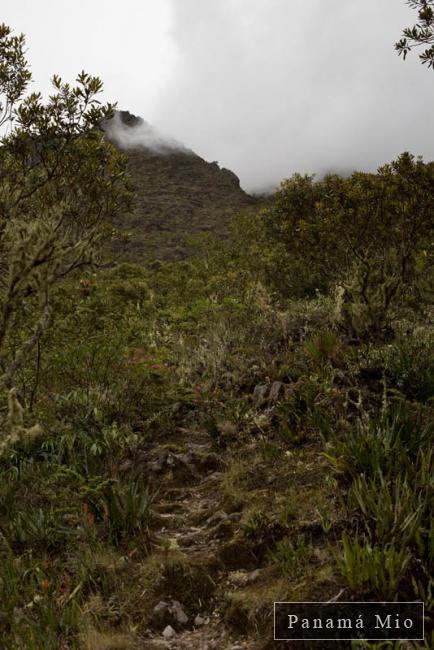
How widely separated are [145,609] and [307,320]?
6.24m

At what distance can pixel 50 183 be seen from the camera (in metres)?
6.30

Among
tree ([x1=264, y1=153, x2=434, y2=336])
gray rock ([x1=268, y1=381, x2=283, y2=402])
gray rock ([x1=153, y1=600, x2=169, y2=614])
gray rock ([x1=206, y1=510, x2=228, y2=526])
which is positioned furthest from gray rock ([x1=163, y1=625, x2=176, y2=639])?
tree ([x1=264, y1=153, x2=434, y2=336])

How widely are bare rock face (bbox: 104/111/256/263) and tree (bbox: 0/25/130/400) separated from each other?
23778 millimetres

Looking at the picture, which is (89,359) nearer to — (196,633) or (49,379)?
(49,379)

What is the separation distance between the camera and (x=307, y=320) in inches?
344

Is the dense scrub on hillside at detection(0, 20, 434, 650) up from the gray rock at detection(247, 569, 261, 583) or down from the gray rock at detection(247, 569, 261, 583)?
up

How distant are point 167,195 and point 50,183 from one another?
142ft

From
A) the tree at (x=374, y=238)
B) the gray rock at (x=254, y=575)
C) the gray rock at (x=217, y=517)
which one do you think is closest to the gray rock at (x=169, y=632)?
the gray rock at (x=254, y=575)

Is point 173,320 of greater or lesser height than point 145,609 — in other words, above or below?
above

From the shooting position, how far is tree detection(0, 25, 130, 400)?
10.6 ft

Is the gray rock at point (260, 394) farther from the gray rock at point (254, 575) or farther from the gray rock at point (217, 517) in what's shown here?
the gray rock at point (254, 575)

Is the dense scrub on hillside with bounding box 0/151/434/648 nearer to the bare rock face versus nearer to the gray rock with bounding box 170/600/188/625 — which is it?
the gray rock with bounding box 170/600/188/625

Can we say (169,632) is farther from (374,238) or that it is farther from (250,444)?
(374,238)

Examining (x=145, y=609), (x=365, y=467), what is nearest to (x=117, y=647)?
(x=145, y=609)
